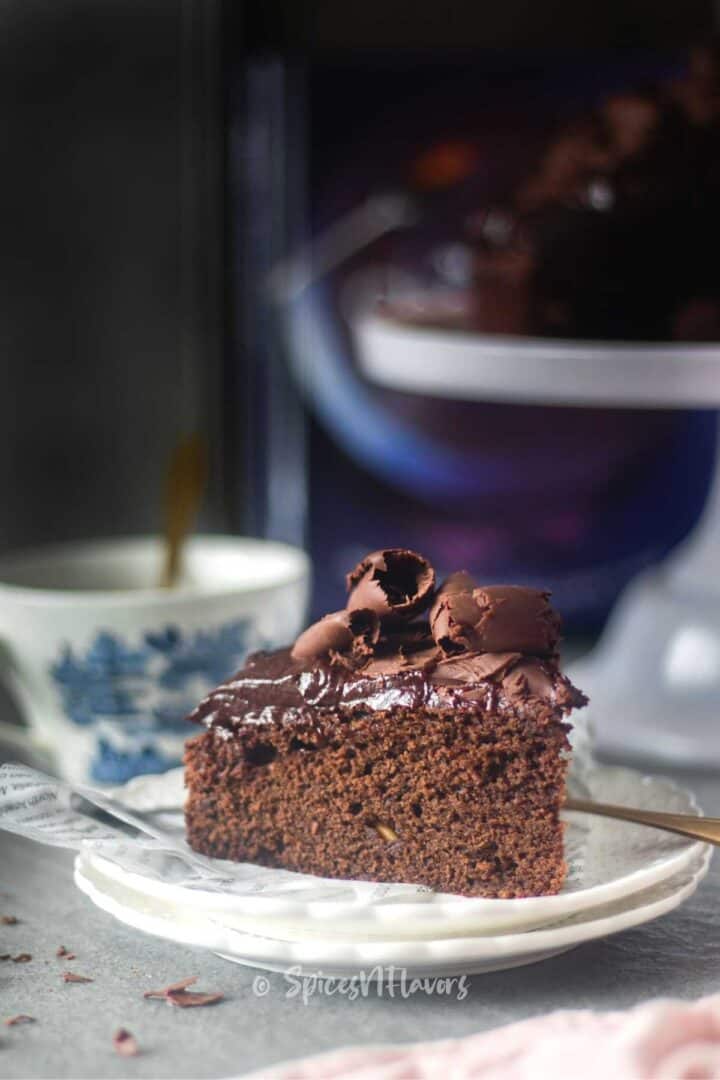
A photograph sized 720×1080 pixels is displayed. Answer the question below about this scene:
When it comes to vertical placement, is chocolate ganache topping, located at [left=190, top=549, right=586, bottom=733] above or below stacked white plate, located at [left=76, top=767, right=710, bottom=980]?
above

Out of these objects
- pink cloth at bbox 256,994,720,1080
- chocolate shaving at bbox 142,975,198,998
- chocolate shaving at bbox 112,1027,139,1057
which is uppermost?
pink cloth at bbox 256,994,720,1080

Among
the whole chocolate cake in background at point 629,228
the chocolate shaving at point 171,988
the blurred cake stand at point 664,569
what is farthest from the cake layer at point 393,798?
the whole chocolate cake in background at point 629,228

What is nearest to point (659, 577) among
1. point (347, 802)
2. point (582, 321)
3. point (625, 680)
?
point (625, 680)

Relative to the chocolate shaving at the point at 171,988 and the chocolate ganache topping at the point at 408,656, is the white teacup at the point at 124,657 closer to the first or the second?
the chocolate ganache topping at the point at 408,656

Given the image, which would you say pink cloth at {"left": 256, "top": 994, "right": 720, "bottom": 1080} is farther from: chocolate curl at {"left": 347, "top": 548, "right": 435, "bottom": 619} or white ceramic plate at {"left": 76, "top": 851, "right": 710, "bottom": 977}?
chocolate curl at {"left": 347, "top": 548, "right": 435, "bottom": 619}

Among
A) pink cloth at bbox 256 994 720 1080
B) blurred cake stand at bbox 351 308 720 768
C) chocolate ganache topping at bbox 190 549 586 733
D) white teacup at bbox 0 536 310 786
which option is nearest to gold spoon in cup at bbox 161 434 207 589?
white teacup at bbox 0 536 310 786
